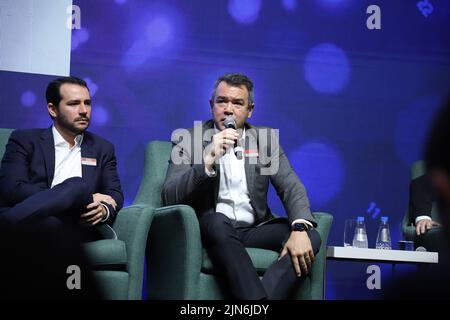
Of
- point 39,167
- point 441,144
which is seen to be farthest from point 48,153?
point 441,144

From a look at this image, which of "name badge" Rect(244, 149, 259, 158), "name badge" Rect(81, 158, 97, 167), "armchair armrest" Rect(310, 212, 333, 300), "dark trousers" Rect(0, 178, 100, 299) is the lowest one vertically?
"armchair armrest" Rect(310, 212, 333, 300)

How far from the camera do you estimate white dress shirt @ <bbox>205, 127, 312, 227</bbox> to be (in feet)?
10.8

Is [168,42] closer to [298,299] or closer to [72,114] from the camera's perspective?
[72,114]

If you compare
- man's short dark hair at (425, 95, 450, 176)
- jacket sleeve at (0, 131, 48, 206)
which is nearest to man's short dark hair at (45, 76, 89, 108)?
jacket sleeve at (0, 131, 48, 206)

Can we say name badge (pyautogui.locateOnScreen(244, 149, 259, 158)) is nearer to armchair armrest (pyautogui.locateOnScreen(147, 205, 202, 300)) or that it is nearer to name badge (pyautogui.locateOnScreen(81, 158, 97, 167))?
armchair armrest (pyautogui.locateOnScreen(147, 205, 202, 300))

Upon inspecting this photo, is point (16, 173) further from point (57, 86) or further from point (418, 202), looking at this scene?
point (418, 202)

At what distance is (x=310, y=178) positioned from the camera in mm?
4344

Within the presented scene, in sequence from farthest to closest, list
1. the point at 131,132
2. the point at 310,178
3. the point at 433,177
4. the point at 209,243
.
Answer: the point at 310,178 < the point at 131,132 < the point at 209,243 < the point at 433,177

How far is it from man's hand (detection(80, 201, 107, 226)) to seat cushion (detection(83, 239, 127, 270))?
0.37 ft

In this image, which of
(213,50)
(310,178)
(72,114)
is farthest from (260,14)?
(72,114)

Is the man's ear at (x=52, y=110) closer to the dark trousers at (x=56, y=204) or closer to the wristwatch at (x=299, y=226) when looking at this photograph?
the dark trousers at (x=56, y=204)

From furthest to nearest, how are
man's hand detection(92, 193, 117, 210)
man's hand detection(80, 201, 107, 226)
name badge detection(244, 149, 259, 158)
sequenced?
name badge detection(244, 149, 259, 158) < man's hand detection(92, 193, 117, 210) < man's hand detection(80, 201, 107, 226)
